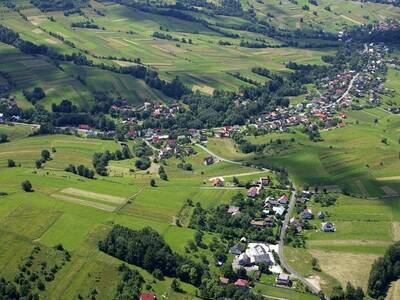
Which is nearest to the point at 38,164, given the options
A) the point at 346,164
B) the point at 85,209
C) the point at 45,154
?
the point at 45,154

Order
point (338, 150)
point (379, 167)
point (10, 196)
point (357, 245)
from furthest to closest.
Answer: point (338, 150), point (379, 167), point (10, 196), point (357, 245)

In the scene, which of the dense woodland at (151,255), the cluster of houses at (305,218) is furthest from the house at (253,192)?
the dense woodland at (151,255)

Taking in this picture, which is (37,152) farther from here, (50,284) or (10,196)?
(50,284)

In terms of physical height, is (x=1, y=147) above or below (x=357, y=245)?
below

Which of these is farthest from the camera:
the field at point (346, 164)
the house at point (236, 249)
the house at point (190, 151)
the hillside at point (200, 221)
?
the house at point (190, 151)

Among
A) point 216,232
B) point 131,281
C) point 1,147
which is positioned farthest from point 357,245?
point 1,147

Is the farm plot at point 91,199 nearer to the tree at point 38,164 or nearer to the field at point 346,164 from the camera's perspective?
the tree at point 38,164
